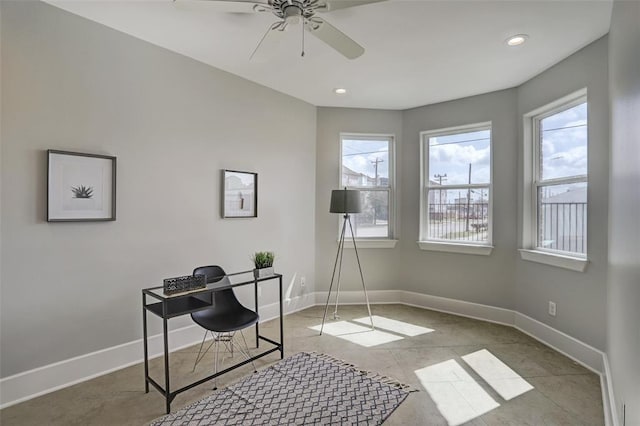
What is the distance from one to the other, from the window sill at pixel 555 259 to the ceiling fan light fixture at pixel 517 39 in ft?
6.07

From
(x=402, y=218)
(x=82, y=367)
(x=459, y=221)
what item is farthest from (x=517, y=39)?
(x=82, y=367)

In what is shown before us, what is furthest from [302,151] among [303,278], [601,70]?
[601,70]

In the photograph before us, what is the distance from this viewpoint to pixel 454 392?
7.95 ft

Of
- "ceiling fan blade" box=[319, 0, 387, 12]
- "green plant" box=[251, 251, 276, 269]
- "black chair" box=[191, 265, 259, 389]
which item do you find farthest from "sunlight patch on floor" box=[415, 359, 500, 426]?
"ceiling fan blade" box=[319, 0, 387, 12]

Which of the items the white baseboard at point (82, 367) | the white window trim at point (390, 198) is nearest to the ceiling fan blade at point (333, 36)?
the white window trim at point (390, 198)

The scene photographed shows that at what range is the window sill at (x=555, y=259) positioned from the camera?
2861 mm

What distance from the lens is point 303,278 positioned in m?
4.38

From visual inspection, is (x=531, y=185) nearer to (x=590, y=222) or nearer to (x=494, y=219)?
(x=494, y=219)

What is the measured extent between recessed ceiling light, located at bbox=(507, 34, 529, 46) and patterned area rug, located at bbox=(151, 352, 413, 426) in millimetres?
2773

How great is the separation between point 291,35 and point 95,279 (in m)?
2.39

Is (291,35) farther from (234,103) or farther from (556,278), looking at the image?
(556,278)

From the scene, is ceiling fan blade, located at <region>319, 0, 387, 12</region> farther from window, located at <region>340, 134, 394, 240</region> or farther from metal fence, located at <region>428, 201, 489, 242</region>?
metal fence, located at <region>428, 201, 489, 242</region>

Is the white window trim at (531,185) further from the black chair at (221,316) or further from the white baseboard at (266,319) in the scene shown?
the black chair at (221,316)

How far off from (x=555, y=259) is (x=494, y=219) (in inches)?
35.4
